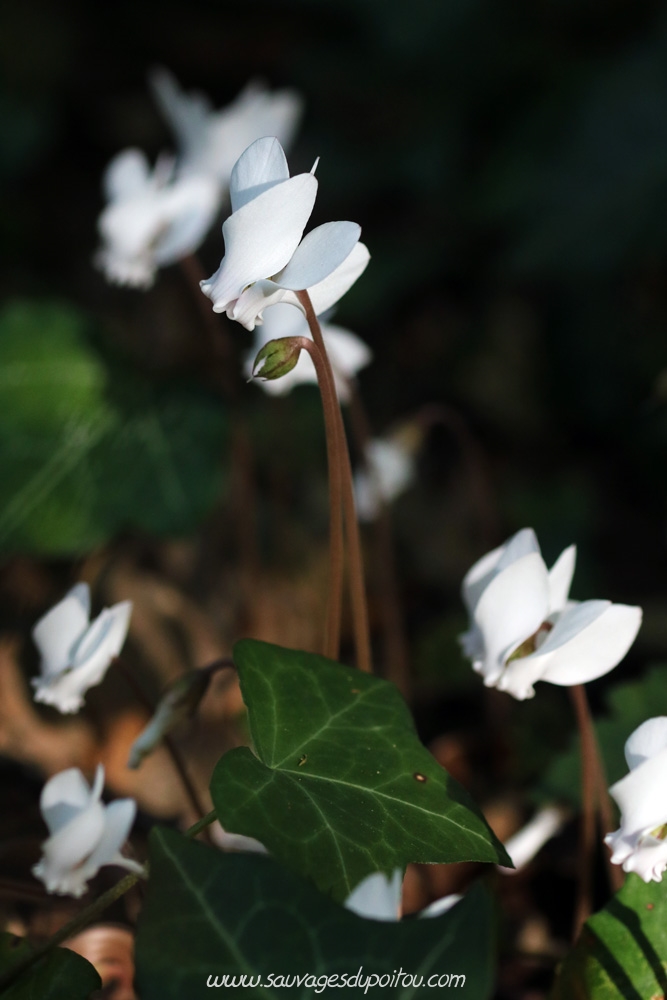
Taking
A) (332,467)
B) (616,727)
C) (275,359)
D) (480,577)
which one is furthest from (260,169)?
(616,727)

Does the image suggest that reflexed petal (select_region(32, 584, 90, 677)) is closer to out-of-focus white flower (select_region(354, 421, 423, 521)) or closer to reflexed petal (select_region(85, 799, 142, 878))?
reflexed petal (select_region(85, 799, 142, 878))

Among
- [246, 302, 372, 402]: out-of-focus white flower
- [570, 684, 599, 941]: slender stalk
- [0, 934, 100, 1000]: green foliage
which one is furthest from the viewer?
[246, 302, 372, 402]: out-of-focus white flower

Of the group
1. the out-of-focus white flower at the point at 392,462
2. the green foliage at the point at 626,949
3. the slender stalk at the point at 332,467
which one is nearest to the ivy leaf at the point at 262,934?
the green foliage at the point at 626,949

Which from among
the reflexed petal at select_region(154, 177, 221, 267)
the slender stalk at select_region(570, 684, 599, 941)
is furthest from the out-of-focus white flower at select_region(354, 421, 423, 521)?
the slender stalk at select_region(570, 684, 599, 941)

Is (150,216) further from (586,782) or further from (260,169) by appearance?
(586,782)

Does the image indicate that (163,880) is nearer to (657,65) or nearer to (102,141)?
(657,65)

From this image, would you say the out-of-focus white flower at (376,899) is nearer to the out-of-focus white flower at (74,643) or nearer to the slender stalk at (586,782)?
the slender stalk at (586,782)

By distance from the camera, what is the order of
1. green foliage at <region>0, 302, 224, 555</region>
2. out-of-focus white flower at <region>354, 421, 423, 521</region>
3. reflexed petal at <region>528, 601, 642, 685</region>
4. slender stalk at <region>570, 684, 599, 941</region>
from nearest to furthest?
reflexed petal at <region>528, 601, 642, 685</region>
slender stalk at <region>570, 684, 599, 941</region>
green foliage at <region>0, 302, 224, 555</region>
out-of-focus white flower at <region>354, 421, 423, 521</region>
